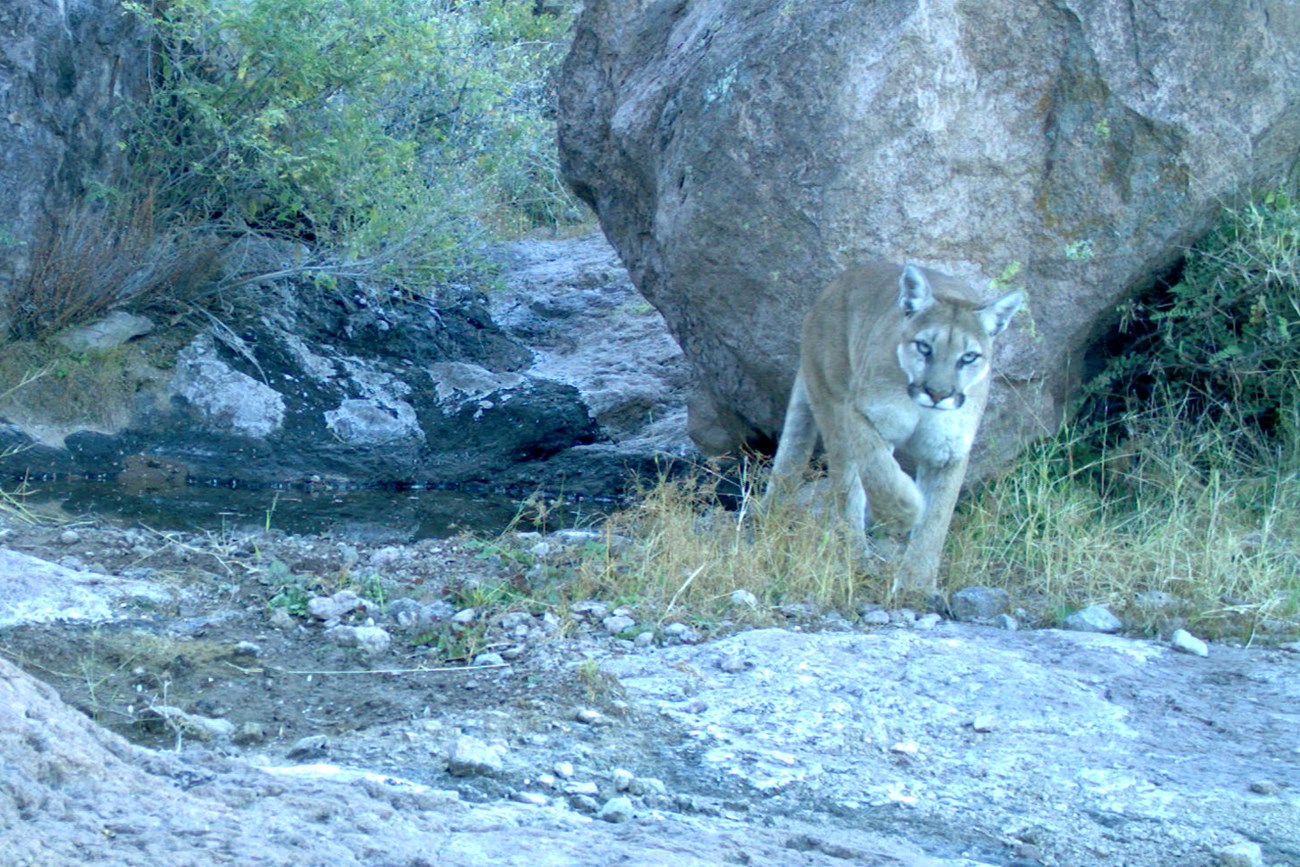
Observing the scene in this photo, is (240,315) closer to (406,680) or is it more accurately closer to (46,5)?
(46,5)

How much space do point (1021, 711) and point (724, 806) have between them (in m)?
1.37

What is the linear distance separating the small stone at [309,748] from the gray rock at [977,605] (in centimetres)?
313

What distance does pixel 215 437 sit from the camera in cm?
943

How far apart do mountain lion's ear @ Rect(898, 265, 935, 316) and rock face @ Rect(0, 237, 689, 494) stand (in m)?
3.48

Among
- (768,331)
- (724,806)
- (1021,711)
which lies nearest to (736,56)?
(768,331)

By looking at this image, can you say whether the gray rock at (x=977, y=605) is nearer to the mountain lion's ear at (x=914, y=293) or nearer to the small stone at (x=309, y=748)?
the mountain lion's ear at (x=914, y=293)

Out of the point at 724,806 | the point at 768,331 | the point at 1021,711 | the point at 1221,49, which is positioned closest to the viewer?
the point at 724,806

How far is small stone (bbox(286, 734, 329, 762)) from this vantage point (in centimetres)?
394

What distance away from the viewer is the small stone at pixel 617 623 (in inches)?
217

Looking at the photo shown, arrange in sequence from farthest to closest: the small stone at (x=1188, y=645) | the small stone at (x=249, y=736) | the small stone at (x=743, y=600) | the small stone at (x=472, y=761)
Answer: the small stone at (x=743, y=600)
the small stone at (x=1188, y=645)
the small stone at (x=249, y=736)
the small stone at (x=472, y=761)

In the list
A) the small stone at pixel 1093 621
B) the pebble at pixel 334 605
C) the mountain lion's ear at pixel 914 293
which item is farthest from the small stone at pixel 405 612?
the small stone at pixel 1093 621

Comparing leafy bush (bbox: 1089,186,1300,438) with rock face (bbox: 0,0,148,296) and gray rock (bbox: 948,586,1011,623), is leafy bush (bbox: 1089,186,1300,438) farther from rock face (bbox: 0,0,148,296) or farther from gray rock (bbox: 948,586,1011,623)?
rock face (bbox: 0,0,148,296)

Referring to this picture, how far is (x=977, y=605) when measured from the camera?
20.4ft

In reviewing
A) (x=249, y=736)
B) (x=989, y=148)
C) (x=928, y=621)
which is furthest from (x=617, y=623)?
(x=989, y=148)
